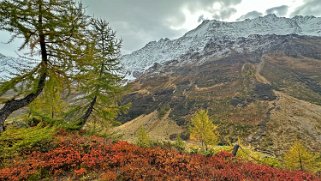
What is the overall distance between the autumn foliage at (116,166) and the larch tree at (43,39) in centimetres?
206

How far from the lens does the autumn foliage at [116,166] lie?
8828 mm

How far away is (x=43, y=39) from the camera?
27.7ft

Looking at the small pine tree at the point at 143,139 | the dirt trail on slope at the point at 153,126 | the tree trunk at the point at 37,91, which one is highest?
the tree trunk at the point at 37,91

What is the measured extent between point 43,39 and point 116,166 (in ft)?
17.4

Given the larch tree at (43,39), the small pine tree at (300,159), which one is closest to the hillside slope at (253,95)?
the small pine tree at (300,159)

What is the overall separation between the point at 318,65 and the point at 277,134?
319 feet

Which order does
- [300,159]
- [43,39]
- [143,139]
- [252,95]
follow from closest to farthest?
[43,39] → [143,139] → [300,159] → [252,95]

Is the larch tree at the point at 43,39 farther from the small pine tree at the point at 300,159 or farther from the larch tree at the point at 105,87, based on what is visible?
the small pine tree at the point at 300,159

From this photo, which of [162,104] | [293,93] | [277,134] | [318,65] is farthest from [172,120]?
[318,65]

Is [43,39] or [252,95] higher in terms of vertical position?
[43,39]

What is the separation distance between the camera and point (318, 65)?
139 m

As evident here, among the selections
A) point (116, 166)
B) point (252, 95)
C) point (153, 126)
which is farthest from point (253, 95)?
point (116, 166)

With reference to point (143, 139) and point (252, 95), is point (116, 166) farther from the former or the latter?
point (252, 95)

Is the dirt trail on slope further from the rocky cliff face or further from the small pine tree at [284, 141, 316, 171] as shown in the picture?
the small pine tree at [284, 141, 316, 171]
